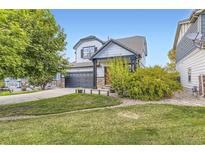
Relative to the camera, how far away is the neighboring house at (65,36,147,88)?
15730mm

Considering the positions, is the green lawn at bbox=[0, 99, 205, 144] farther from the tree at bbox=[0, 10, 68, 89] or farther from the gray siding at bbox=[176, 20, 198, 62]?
the gray siding at bbox=[176, 20, 198, 62]

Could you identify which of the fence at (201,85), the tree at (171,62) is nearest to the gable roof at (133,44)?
the tree at (171,62)

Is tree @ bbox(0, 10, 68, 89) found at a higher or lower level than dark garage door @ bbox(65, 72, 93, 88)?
higher

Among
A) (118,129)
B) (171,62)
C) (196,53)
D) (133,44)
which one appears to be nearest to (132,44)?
(133,44)

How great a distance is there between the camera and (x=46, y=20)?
9336mm

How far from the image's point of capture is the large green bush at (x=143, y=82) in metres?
10.3

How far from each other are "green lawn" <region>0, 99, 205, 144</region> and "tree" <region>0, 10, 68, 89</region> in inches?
75.3

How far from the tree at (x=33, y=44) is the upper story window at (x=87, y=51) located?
9.34m

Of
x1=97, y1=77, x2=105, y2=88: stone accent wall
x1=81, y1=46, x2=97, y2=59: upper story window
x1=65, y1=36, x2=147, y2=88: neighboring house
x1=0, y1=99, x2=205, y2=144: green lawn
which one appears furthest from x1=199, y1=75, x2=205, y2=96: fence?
x1=81, y1=46, x2=97, y2=59: upper story window

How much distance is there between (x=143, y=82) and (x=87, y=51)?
10477 mm

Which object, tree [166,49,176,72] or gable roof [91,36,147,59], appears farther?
gable roof [91,36,147,59]
